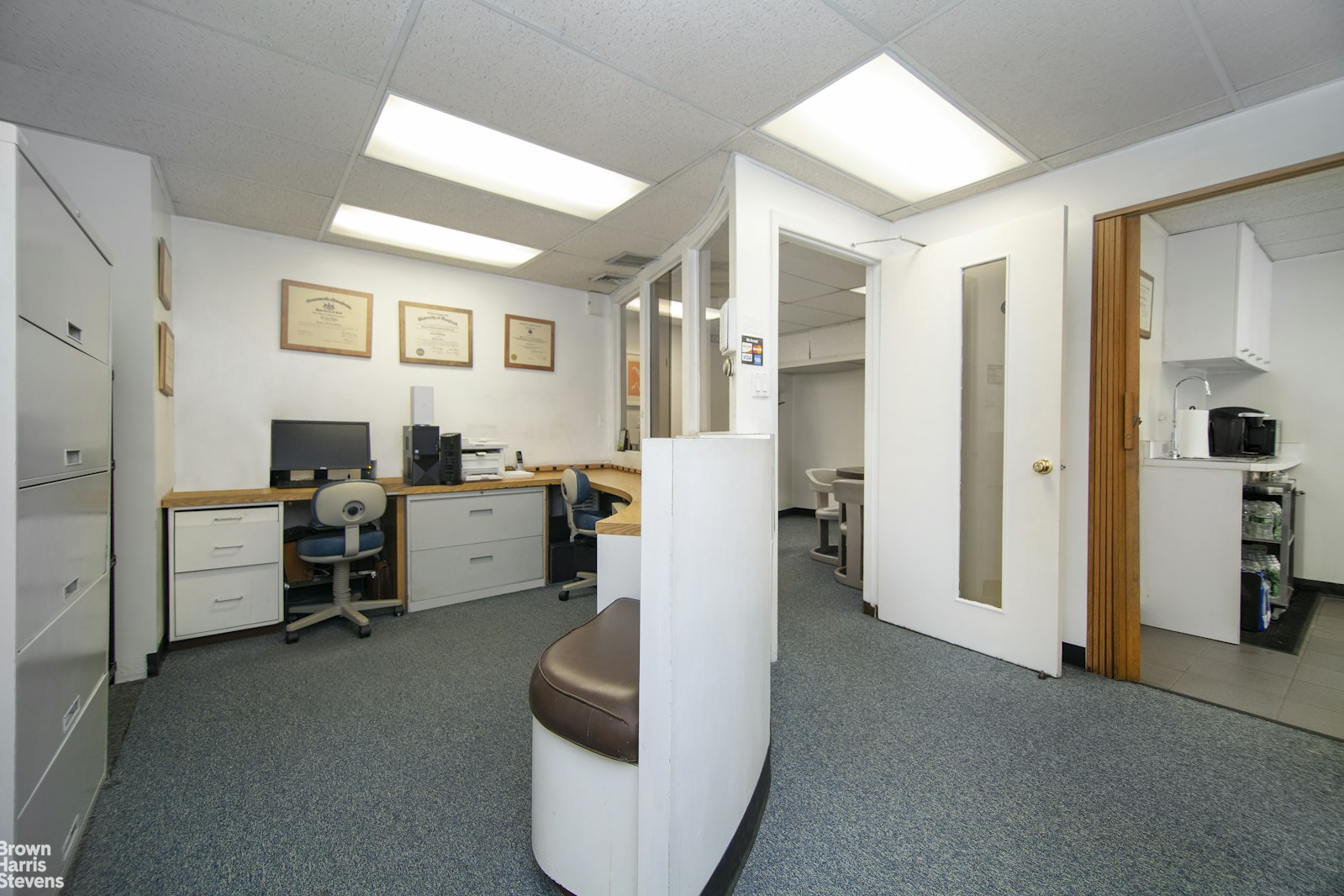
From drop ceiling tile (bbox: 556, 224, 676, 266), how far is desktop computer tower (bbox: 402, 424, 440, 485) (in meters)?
1.67

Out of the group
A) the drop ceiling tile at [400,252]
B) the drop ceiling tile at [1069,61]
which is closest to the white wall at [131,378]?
the drop ceiling tile at [400,252]

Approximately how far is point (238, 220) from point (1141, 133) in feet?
16.4

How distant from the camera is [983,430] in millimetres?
2828

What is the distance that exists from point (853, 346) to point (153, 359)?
5.87m

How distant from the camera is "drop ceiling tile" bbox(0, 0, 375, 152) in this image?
65.6 inches

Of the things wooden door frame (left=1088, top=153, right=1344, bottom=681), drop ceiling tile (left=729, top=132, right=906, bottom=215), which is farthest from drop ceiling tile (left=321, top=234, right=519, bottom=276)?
wooden door frame (left=1088, top=153, right=1344, bottom=681)

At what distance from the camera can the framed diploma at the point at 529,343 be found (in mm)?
4434

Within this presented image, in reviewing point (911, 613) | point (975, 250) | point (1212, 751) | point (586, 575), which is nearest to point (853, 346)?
point (975, 250)

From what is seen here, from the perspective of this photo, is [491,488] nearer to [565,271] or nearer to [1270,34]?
[565,271]

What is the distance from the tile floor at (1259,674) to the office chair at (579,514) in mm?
3218

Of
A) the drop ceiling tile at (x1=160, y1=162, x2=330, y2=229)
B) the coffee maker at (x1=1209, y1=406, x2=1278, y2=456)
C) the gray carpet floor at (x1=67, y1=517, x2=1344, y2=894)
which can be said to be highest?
the drop ceiling tile at (x1=160, y1=162, x2=330, y2=229)

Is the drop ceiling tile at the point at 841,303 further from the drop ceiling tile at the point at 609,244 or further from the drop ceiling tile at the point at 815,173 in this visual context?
the drop ceiling tile at the point at 609,244

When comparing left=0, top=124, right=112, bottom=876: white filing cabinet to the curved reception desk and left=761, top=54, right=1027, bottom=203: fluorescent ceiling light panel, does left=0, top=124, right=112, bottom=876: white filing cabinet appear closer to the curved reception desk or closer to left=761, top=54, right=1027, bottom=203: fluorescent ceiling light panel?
the curved reception desk

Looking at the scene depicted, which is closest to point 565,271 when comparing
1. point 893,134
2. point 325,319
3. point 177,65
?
point 325,319
